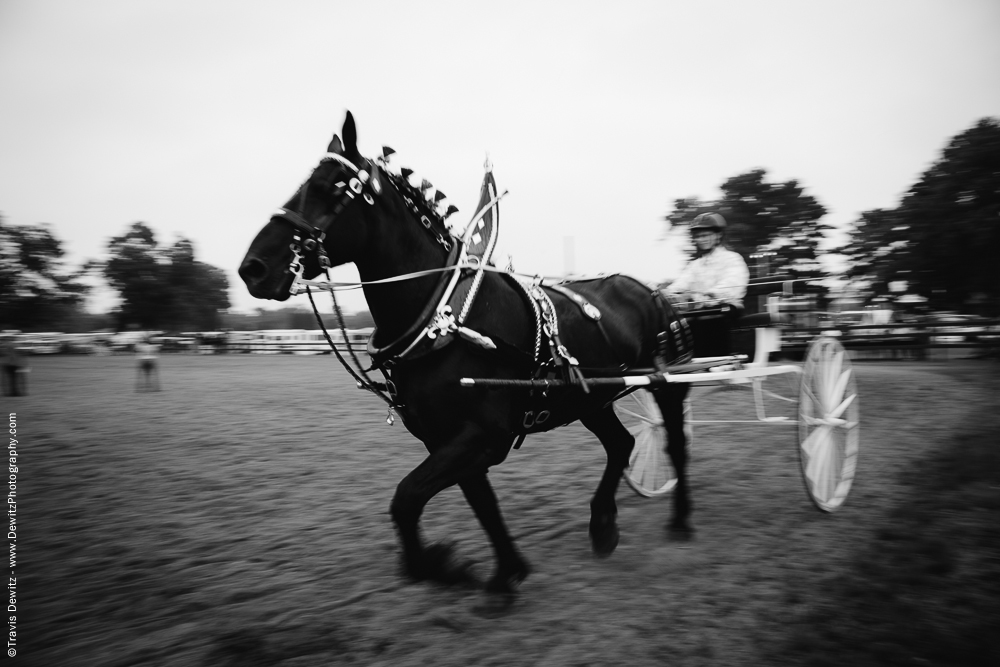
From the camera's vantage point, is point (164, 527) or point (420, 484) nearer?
point (420, 484)

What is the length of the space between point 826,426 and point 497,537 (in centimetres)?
330

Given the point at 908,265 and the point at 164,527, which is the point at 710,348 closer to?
the point at 164,527

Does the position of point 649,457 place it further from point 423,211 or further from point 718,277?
point 423,211

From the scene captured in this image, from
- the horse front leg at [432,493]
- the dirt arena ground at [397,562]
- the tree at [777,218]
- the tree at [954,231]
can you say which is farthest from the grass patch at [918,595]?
the tree at [954,231]

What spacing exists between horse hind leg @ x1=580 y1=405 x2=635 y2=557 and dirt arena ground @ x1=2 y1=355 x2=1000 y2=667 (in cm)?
17

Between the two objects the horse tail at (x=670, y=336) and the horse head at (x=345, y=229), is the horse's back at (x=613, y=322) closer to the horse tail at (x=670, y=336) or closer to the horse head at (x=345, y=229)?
the horse tail at (x=670, y=336)

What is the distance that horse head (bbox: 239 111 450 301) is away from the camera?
10.8 feet

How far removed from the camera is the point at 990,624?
338cm

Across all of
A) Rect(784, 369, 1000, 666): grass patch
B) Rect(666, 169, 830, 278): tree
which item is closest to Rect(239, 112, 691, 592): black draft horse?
Rect(784, 369, 1000, 666): grass patch

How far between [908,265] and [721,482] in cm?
2814

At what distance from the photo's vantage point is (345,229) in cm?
353

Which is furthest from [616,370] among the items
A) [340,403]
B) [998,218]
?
[998,218]

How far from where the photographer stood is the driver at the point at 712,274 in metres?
5.43

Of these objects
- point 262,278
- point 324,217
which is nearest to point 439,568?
point 262,278
